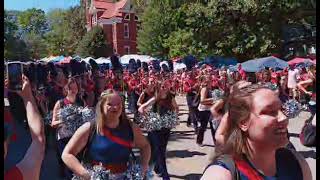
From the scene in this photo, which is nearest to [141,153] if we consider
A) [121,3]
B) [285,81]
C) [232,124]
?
[232,124]

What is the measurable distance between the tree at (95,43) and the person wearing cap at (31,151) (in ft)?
33.9

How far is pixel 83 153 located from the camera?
4043 millimetres

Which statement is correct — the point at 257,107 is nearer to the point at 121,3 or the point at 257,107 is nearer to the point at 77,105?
the point at 77,105

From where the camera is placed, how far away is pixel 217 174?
1.91 metres

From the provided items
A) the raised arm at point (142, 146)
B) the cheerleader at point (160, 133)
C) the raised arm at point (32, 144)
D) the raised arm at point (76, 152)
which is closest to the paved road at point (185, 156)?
the cheerleader at point (160, 133)

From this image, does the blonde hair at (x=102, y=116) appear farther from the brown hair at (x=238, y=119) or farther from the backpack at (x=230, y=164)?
the backpack at (x=230, y=164)

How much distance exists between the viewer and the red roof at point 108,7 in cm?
941

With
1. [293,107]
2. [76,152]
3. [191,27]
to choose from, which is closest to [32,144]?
[76,152]

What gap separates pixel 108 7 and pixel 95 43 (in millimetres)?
5390

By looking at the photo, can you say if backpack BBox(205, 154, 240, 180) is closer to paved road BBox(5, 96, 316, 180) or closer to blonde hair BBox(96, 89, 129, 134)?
blonde hair BBox(96, 89, 129, 134)

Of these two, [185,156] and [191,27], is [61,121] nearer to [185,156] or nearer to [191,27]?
[185,156]

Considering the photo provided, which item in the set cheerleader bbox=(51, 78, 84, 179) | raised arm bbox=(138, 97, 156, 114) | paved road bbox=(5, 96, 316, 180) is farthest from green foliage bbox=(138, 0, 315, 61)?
cheerleader bbox=(51, 78, 84, 179)
